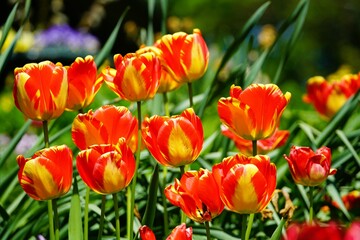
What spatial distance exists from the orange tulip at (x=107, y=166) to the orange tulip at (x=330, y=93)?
105cm

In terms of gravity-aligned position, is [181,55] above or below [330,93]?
above

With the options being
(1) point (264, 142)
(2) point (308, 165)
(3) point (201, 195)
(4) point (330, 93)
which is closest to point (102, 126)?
(3) point (201, 195)

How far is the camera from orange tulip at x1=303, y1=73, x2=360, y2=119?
6.49 ft

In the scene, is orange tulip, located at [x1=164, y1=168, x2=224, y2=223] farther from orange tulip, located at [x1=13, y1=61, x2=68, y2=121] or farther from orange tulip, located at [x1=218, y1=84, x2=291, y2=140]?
orange tulip, located at [x1=13, y1=61, x2=68, y2=121]

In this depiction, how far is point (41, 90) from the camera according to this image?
3.73 feet

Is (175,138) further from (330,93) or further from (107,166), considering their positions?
(330,93)

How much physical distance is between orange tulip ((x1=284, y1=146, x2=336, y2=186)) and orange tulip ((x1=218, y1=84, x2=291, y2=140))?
6 centimetres

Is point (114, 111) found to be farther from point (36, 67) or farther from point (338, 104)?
point (338, 104)

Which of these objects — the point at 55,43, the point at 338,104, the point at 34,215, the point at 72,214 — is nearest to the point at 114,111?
the point at 72,214

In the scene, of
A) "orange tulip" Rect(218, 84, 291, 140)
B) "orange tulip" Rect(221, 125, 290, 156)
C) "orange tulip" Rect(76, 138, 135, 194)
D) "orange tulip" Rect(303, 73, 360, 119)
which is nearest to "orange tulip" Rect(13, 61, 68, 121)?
"orange tulip" Rect(76, 138, 135, 194)

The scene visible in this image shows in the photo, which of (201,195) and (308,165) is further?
(308,165)

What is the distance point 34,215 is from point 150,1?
65 centimetres

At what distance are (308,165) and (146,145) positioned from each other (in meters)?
0.24

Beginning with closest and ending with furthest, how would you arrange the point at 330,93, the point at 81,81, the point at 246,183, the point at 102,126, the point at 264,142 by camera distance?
the point at 246,183
the point at 102,126
the point at 81,81
the point at 264,142
the point at 330,93
